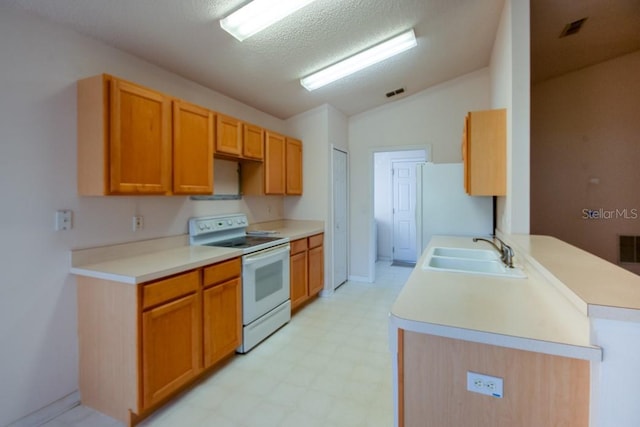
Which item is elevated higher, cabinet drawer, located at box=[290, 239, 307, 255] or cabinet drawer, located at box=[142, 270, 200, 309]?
cabinet drawer, located at box=[290, 239, 307, 255]

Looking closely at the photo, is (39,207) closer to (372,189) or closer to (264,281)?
(264,281)

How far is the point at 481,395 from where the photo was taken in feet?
3.44

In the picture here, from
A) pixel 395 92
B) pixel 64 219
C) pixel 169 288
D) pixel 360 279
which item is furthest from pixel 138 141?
pixel 360 279

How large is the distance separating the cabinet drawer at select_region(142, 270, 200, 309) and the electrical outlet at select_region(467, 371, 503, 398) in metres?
1.65

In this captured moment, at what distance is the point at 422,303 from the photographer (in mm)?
1288

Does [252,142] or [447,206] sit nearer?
[252,142]

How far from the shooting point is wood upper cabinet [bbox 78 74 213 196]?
188 cm

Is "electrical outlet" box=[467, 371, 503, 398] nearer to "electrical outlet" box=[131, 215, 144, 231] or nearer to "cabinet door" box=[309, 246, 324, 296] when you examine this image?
"electrical outlet" box=[131, 215, 144, 231]

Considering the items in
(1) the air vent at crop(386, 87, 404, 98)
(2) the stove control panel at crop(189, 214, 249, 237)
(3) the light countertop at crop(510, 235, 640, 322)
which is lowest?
(3) the light countertop at crop(510, 235, 640, 322)

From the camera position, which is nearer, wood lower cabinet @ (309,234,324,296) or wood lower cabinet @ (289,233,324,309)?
wood lower cabinet @ (289,233,324,309)

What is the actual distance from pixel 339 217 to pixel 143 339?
306 cm

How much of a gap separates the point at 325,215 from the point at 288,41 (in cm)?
213

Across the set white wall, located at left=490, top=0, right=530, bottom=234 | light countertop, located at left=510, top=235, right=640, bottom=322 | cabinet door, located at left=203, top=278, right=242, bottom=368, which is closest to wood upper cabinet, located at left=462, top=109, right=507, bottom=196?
white wall, located at left=490, top=0, right=530, bottom=234

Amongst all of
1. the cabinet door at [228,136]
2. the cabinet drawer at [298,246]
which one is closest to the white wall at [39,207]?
the cabinet door at [228,136]
